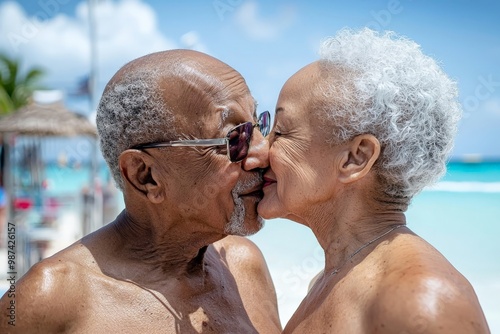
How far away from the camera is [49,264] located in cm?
268

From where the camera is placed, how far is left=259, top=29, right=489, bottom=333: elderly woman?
2.23m

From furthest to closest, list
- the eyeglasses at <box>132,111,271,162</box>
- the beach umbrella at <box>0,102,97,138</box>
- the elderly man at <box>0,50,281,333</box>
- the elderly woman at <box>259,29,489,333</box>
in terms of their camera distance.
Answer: the beach umbrella at <box>0,102,97,138</box>, the eyeglasses at <box>132,111,271,162</box>, the elderly man at <box>0,50,281,333</box>, the elderly woman at <box>259,29,489,333</box>

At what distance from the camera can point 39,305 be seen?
254 centimetres

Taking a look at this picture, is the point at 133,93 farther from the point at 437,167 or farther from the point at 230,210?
the point at 437,167

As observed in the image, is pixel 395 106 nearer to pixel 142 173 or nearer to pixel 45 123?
pixel 142 173

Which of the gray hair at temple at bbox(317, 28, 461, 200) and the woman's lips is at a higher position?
the gray hair at temple at bbox(317, 28, 461, 200)

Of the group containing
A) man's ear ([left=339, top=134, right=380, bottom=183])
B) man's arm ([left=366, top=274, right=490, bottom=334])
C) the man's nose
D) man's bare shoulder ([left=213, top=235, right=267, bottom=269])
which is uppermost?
man's ear ([left=339, top=134, right=380, bottom=183])

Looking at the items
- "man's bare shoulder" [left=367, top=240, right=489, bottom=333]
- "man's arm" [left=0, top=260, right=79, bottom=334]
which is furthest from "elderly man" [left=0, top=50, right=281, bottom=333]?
"man's bare shoulder" [left=367, top=240, right=489, bottom=333]

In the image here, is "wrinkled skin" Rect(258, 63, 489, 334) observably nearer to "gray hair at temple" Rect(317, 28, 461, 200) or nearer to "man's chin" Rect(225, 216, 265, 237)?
"gray hair at temple" Rect(317, 28, 461, 200)

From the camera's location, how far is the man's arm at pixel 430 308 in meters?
1.90

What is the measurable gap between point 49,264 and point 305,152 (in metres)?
1.10

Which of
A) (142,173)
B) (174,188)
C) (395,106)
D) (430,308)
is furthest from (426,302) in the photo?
(142,173)

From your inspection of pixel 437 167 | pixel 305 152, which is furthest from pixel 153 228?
pixel 437 167

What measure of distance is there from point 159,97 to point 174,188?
41cm
